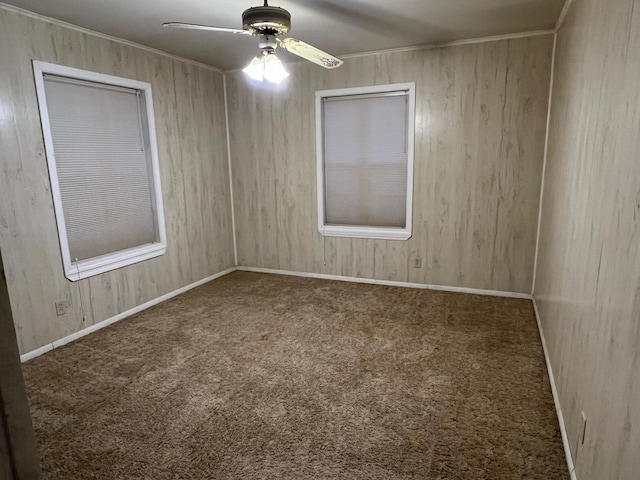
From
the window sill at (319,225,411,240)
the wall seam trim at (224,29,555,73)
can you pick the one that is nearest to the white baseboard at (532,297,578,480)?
the window sill at (319,225,411,240)

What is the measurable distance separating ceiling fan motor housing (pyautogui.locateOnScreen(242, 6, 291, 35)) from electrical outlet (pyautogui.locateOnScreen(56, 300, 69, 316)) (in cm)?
262

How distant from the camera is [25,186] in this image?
295cm

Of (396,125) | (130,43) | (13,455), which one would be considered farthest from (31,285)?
(396,125)

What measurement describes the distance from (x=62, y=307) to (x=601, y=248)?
12.2 ft

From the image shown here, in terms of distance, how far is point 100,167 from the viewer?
3574 mm

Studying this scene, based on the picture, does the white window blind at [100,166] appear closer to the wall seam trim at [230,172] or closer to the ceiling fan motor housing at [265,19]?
the wall seam trim at [230,172]

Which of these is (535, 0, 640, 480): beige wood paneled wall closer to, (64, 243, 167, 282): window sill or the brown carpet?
the brown carpet

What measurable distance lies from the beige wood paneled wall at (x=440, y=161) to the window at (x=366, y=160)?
0.34 ft

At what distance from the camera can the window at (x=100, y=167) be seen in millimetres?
3193

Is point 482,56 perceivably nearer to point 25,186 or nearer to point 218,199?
point 218,199

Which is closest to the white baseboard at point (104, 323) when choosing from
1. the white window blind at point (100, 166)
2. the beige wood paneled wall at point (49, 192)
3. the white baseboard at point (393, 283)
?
the beige wood paneled wall at point (49, 192)

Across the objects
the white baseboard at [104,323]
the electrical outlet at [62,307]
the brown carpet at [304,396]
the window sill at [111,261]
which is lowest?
the brown carpet at [304,396]

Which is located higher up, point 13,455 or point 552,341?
point 13,455

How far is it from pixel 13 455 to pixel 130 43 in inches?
157
